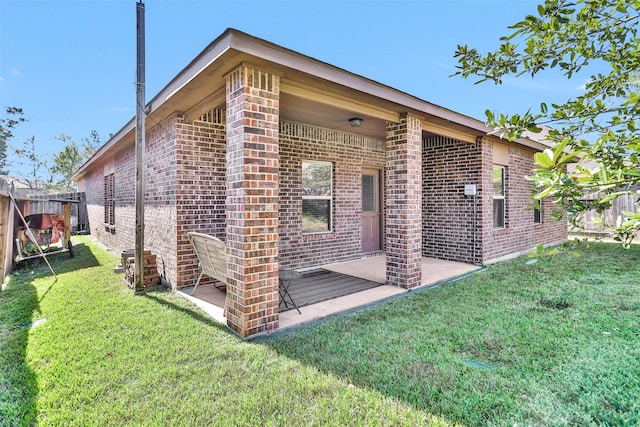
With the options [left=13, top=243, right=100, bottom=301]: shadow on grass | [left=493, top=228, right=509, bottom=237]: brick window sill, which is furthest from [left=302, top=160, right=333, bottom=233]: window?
[left=13, top=243, right=100, bottom=301]: shadow on grass

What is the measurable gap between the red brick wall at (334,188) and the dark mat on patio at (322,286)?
723 mm

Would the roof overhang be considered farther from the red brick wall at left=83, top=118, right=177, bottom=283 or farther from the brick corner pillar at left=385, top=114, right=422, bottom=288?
the red brick wall at left=83, top=118, right=177, bottom=283

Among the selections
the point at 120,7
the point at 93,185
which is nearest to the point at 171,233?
the point at 120,7

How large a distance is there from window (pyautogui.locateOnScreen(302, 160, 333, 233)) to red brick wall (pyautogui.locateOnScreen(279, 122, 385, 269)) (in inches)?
5.3

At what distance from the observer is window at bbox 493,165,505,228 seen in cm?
749

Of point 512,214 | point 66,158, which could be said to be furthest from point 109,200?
point 66,158

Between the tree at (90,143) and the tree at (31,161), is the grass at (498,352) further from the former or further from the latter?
the tree at (90,143)

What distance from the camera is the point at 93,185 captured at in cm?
1304

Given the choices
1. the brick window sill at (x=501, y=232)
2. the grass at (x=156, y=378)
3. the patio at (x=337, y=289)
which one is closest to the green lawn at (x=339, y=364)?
the grass at (x=156, y=378)

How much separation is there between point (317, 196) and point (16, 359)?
16.7 ft

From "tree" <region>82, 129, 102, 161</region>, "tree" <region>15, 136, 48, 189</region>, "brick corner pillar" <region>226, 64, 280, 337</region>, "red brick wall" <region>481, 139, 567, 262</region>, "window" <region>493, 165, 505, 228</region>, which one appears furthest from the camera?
"tree" <region>82, 129, 102, 161</region>

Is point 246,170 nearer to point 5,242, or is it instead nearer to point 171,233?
point 171,233

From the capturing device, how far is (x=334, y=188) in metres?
7.00

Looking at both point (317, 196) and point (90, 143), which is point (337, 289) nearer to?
point (317, 196)
